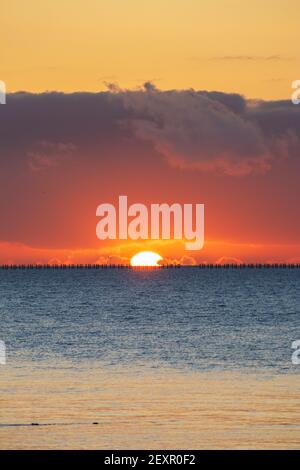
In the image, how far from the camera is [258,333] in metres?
89.5

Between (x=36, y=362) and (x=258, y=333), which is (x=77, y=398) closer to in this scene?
(x=36, y=362)

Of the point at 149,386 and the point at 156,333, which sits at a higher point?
the point at 156,333

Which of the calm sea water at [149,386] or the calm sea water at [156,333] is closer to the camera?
the calm sea water at [149,386]

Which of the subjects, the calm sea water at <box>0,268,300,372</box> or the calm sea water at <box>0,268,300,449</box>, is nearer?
the calm sea water at <box>0,268,300,449</box>

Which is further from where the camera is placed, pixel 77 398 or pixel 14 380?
pixel 14 380

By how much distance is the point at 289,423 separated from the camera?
39406 mm

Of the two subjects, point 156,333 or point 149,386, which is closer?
point 149,386

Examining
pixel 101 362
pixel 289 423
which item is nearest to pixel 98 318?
pixel 101 362

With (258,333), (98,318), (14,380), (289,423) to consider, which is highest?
(98,318)

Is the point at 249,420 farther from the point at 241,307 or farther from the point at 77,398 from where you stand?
the point at 241,307

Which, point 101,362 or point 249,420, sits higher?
point 101,362
